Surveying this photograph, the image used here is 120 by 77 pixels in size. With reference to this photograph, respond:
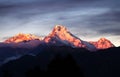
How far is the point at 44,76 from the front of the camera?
3684 centimetres

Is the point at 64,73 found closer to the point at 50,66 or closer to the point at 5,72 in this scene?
the point at 50,66

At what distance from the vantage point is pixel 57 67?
35.4 meters

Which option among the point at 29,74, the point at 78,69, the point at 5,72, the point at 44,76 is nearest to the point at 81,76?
the point at 78,69

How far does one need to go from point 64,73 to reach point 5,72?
46.9ft

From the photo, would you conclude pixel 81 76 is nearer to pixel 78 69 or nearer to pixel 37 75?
pixel 78 69

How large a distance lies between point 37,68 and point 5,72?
32.6 feet

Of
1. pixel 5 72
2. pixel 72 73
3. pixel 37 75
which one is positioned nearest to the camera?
pixel 72 73

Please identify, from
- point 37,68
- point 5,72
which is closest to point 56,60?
point 37,68

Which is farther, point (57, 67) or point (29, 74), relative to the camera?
point (29, 74)

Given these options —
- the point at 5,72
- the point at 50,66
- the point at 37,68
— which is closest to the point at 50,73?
the point at 50,66

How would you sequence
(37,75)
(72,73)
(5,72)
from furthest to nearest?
(5,72), (37,75), (72,73)

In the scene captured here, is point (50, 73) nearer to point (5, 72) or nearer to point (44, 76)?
point (44, 76)

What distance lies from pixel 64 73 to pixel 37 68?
4.44 metres

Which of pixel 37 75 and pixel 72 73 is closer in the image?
pixel 72 73
